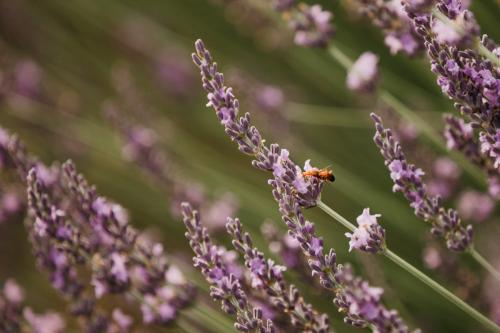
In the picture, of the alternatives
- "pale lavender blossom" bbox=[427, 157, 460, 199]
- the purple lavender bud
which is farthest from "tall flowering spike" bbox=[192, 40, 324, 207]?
"pale lavender blossom" bbox=[427, 157, 460, 199]

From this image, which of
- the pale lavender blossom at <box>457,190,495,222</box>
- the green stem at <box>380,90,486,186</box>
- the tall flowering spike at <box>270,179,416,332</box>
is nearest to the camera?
the tall flowering spike at <box>270,179,416,332</box>

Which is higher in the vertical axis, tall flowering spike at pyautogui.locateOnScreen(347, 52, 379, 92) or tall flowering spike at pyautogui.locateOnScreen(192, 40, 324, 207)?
tall flowering spike at pyautogui.locateOnScreen(347, 52, 379, 92)

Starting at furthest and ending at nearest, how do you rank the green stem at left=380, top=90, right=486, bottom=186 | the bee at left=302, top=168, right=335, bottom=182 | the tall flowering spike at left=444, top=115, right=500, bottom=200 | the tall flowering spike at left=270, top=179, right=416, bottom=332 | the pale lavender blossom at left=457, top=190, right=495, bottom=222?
the pale lavender blossom at left=457, top=190, right=495, bottom=222 → the green stem at left=380, top=90, right=486, bottom=186 → the tall flowering spike at left=444, top=115, right=500, bottom=200 → the bee at left=302, top=168, right=335, bottom=182 → the tall flowering spike at left=270, top=179, right=416, bottom=332

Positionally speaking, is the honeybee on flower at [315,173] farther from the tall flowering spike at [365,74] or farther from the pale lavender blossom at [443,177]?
the pale lavender blossom at [443,177]

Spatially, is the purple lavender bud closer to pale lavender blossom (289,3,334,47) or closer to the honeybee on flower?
the honeybee on flower

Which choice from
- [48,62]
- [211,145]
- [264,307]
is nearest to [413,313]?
[264,307]

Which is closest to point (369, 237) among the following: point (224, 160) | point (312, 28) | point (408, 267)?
point (408, 267)

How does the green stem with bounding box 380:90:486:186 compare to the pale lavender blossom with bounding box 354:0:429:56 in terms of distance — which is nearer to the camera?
the pale lavender blossom with bounding box 354:0:429:56

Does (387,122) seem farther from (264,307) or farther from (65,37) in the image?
(65,37)

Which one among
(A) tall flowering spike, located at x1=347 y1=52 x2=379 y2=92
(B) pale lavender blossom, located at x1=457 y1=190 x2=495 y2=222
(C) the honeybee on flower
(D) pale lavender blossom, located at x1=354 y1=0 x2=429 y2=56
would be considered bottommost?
(C) the honeybee on flower
